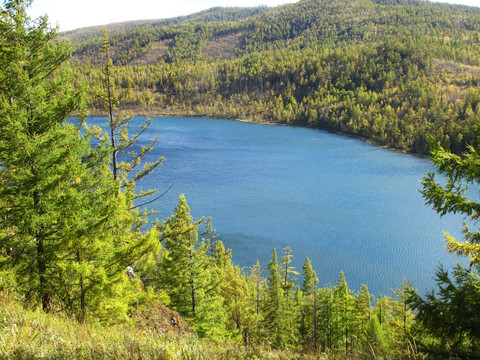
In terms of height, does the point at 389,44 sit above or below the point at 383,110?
above

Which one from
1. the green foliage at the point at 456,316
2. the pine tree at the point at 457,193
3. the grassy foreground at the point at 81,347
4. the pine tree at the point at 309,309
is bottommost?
the pine tree at the point at 309,309

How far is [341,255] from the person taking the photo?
125 feet

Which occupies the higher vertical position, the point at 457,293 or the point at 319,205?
the point at 457,293

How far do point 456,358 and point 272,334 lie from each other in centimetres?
2142

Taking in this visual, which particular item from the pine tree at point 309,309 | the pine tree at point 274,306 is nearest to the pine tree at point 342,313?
the pine tree at point 309,309

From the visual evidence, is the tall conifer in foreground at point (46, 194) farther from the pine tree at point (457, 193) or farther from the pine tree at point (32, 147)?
the pine tree at point (457, 193)

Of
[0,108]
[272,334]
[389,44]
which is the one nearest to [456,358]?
[0,108]

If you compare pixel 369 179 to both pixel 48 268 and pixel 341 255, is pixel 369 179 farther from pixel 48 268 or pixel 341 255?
pixel 48 268

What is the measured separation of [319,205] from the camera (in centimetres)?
5131

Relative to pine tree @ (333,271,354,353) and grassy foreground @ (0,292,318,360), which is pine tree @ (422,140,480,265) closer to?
grassy foreground @ (0,292,318,360)

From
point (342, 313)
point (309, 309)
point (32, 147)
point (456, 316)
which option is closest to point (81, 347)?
point (32, 147)

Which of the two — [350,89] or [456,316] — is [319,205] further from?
[350,89]

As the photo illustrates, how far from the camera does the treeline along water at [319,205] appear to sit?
3728 centimetres

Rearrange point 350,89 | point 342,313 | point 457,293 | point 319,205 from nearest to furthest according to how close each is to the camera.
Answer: point 457,293 → point 342,313 → point 319,205 → point 350,89
